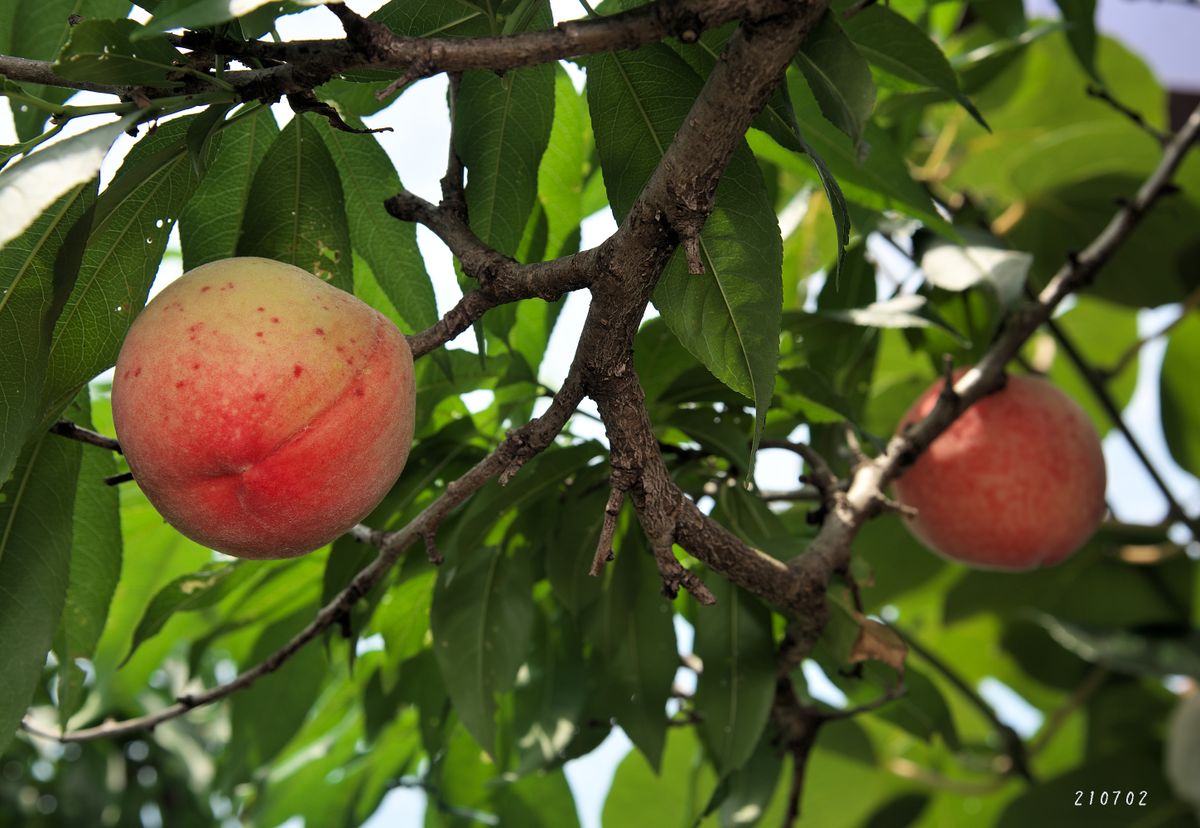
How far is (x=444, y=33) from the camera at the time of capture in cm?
92

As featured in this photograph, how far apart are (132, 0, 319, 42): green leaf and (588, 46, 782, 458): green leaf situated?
1.13 feet

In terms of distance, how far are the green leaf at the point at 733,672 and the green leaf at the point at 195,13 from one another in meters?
0.87

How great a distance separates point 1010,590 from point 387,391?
1468 mm

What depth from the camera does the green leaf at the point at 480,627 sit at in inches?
47.9

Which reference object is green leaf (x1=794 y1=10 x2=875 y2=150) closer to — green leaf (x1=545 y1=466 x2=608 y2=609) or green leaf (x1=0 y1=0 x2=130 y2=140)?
green leaf (x1=545 y1=466 x2=608 y2=609)

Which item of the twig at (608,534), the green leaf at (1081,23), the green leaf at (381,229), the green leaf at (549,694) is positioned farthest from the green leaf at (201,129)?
the green leaf at (1081,23)

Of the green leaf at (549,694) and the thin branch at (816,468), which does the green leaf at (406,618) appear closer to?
the green leaf at (549,694)

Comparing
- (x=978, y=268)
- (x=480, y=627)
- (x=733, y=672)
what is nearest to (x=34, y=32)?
(x=480, y=627)

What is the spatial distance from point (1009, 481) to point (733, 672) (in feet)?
1.90

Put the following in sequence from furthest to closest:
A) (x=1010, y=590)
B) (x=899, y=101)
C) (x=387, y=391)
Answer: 1. (x=1010, y=590)
2. (x=899, y=101)
3. (x=387, y=391)

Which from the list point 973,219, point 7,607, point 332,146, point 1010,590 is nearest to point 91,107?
point 332,146

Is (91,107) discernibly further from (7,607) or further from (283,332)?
(7,607)

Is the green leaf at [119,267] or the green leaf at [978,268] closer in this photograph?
the green leaf at [119,267]

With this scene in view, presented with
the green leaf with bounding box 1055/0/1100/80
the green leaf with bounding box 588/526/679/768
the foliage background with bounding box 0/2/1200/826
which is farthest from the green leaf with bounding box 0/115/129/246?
the green leaf with bounding box 1055/0/1100/80
